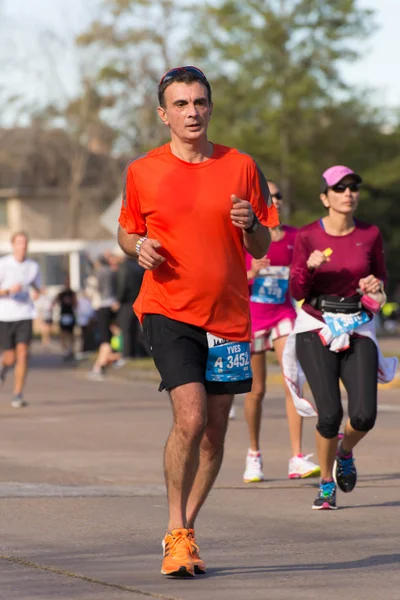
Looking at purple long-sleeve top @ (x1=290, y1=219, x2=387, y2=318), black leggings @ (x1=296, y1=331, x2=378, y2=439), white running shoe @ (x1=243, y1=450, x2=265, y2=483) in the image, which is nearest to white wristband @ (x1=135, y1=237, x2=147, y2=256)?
purple long-sleeve top @ (x1=290, y1=219, x2=387, y2=318)

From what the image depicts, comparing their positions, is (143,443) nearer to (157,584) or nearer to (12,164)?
(157,584)

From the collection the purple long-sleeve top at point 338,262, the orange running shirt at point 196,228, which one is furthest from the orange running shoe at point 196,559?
the purple long-sleeve top at point 338,262

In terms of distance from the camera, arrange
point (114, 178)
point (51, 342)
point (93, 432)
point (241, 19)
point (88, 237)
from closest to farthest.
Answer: point (93, 432), point (51, 342), point (241, 19), point (114, 178), point (88, 237)

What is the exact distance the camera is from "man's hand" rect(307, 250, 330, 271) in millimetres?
8008

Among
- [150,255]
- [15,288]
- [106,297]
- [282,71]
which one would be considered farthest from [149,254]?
[282,71]

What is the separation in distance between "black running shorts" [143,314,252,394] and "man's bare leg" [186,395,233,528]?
0.06 meters

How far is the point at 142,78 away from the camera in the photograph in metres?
62.4

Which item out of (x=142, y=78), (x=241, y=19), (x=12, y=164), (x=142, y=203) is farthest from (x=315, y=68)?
(x=142, y=203)

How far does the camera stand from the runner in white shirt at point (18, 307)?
53.5 feet

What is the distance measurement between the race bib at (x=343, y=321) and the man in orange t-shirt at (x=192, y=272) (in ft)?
6.63

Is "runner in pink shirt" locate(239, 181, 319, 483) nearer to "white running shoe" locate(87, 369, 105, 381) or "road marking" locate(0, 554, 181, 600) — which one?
"road marking" locate(0, 554, 181, 600)

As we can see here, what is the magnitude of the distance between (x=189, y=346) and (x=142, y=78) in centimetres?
5718

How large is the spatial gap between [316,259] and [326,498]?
139cm

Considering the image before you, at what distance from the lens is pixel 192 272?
6066mm
